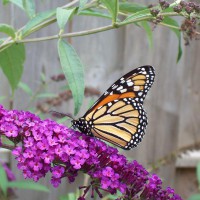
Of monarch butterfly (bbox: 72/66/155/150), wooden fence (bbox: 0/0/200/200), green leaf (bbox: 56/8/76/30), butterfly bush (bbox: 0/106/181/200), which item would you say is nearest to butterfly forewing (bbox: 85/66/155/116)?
monarch butterfly (bbox: 72/66/155/150)

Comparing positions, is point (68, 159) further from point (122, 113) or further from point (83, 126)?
point (122, 113)

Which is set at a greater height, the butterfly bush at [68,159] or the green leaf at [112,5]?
the green leaf at [112,5]

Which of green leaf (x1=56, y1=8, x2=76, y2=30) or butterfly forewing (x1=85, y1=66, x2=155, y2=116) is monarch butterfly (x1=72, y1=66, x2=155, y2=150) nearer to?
butterfly forewing (x1=85, y1=66, x2=155, y2=116)

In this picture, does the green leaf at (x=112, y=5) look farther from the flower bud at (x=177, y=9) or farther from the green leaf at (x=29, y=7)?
the green leaf at (x=29, y=7)

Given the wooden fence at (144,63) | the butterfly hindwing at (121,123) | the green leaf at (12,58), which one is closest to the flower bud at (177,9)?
the butterfly hindwing at (121,123)

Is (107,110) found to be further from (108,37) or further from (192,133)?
(192,133)
